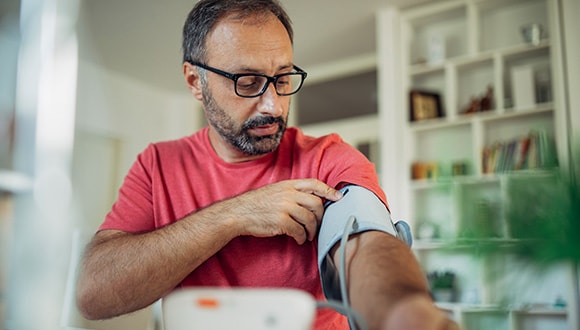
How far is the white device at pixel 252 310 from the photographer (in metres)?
0.31

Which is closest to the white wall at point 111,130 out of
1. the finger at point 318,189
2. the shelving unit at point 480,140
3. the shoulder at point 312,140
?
the shoulder at point 312,140

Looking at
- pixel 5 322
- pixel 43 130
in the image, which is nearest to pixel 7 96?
pixel 43 130

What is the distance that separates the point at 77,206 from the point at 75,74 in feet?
0.70

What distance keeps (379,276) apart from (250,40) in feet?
1.02

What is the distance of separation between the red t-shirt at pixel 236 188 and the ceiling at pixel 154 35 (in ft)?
0.35

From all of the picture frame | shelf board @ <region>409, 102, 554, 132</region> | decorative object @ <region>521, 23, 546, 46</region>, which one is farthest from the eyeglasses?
the picture frame

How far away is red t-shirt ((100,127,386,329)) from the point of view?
2.01 ft

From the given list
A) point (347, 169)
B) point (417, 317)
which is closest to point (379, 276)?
point (417, 317)

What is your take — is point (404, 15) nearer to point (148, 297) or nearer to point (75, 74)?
point (75, 74)

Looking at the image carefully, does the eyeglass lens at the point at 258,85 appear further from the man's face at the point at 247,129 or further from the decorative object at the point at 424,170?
the decorative object at the point at 424,170

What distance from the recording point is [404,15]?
4.98ft

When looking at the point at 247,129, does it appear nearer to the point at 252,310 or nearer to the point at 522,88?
the point at 252,310

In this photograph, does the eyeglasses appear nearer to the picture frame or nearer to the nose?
the nose

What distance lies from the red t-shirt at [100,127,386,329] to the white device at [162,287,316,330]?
26cm
